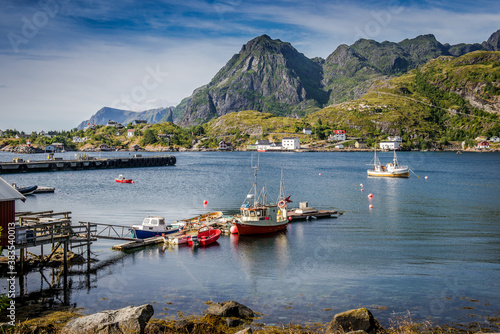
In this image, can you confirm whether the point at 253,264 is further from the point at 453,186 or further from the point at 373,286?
the point at 453,186

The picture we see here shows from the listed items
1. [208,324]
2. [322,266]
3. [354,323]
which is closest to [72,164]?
[322,266]

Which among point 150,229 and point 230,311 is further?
point 150,229

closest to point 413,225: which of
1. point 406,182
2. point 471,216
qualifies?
point 471,216

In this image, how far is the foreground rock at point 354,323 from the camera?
19.6 m

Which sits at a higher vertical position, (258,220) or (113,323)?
(258,220)

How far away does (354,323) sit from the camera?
64.6 feet

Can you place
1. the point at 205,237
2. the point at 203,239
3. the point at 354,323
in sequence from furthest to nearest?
the point at 205,237, the point at 203,239, the point at 354,323

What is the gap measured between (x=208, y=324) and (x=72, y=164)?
141637mm

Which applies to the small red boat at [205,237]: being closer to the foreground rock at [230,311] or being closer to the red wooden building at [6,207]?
the red wooden building at [6,207]

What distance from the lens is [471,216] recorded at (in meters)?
57.4

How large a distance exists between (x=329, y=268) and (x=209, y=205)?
35839 mm

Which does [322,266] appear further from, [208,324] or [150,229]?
[150,229]

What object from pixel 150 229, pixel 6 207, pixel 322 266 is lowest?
pixel 322 266

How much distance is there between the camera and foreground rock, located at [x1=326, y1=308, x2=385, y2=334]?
1958 centimetres
